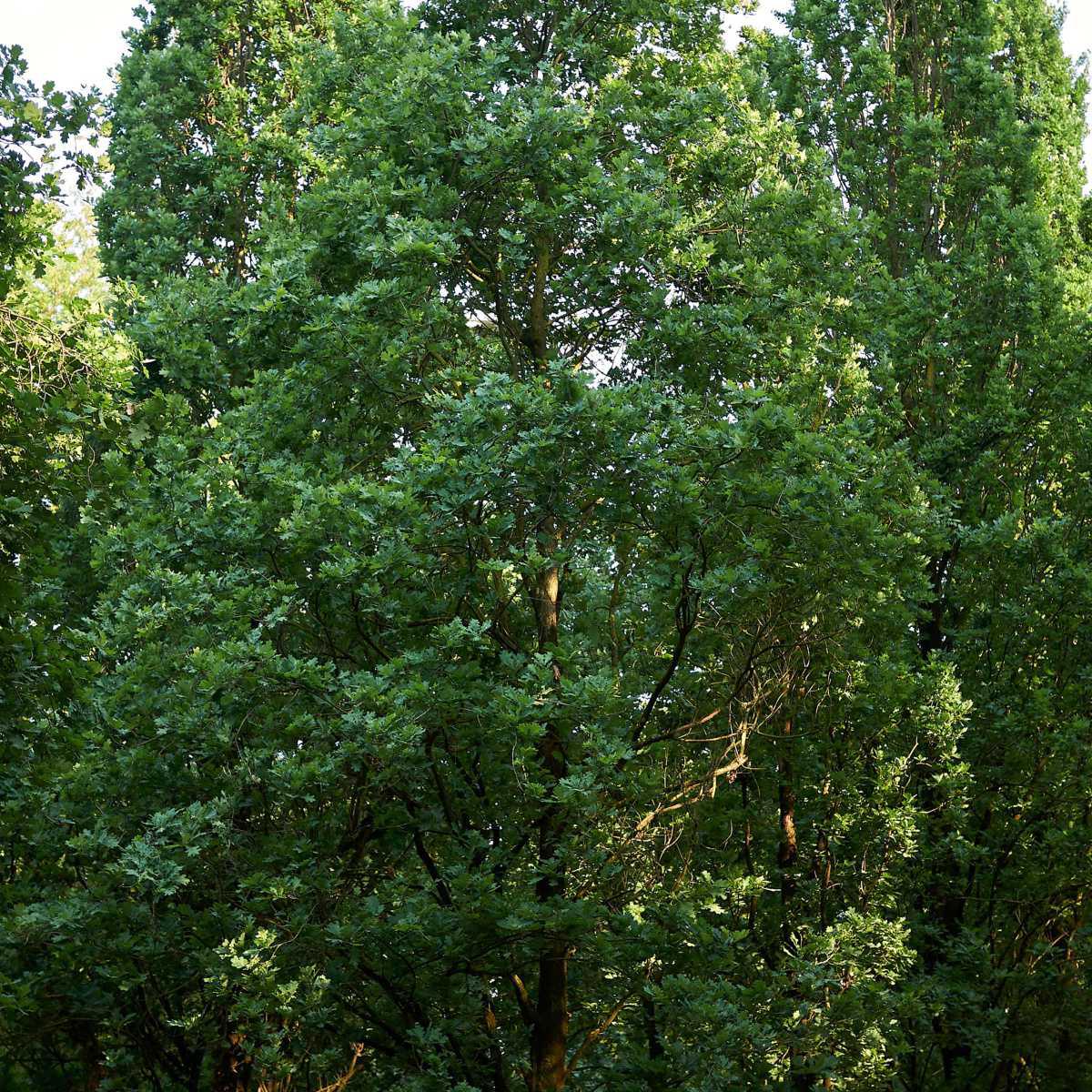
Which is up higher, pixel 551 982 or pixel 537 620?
pixel 537 620

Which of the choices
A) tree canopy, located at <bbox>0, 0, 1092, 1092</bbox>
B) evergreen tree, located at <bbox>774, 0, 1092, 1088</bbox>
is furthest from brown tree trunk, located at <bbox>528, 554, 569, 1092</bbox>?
evergreen tree, located at <bbox>774, 0, 1092, 1088</bbox>

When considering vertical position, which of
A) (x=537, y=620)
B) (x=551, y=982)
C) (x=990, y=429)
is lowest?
(x=551, y=982)

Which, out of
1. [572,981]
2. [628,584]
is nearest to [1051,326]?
[628,584]

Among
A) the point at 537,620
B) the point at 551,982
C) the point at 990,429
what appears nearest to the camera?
the point at 551,982

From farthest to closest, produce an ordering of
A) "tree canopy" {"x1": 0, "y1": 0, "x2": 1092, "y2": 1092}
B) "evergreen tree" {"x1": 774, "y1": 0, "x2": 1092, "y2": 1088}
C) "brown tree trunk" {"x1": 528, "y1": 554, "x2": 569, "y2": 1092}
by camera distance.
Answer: "evergreen tree" {"x1": 774, "y1": 0, "x2": 1092, "y2": 1088}
"brown tree trunk" {"x1": 528, "y1": 554, "x2": 569, "y2": 1092}
"tree canopy" {"x1": 0, "y1": 0, "x2": 1092, "y2": 1092}

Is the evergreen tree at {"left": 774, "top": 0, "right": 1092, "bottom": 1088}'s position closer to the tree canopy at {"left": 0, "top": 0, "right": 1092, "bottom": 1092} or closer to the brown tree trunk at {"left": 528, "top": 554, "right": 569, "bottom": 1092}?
the tree canopy at {"left": 0, "top": 0, "right": 1092, "bottom": 1092}

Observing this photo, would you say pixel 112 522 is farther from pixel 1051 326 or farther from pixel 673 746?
pixel 1051 326

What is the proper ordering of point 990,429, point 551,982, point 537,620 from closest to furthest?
1. point 551,982
2. point 537,620
3. point 990,429

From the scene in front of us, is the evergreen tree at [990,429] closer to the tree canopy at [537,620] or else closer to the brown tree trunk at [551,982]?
the tree canopy at [537,620]

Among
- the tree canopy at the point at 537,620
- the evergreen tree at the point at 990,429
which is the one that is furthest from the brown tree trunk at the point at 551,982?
the evergreen tree at the point at 990,429

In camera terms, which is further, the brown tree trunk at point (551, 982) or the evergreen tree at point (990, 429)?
the evergreen tree at point (990, 429)

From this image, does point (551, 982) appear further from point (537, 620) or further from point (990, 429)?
point (990, 429)

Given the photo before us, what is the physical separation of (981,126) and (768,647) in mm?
10640

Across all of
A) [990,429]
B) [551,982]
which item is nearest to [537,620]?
[551,982]
